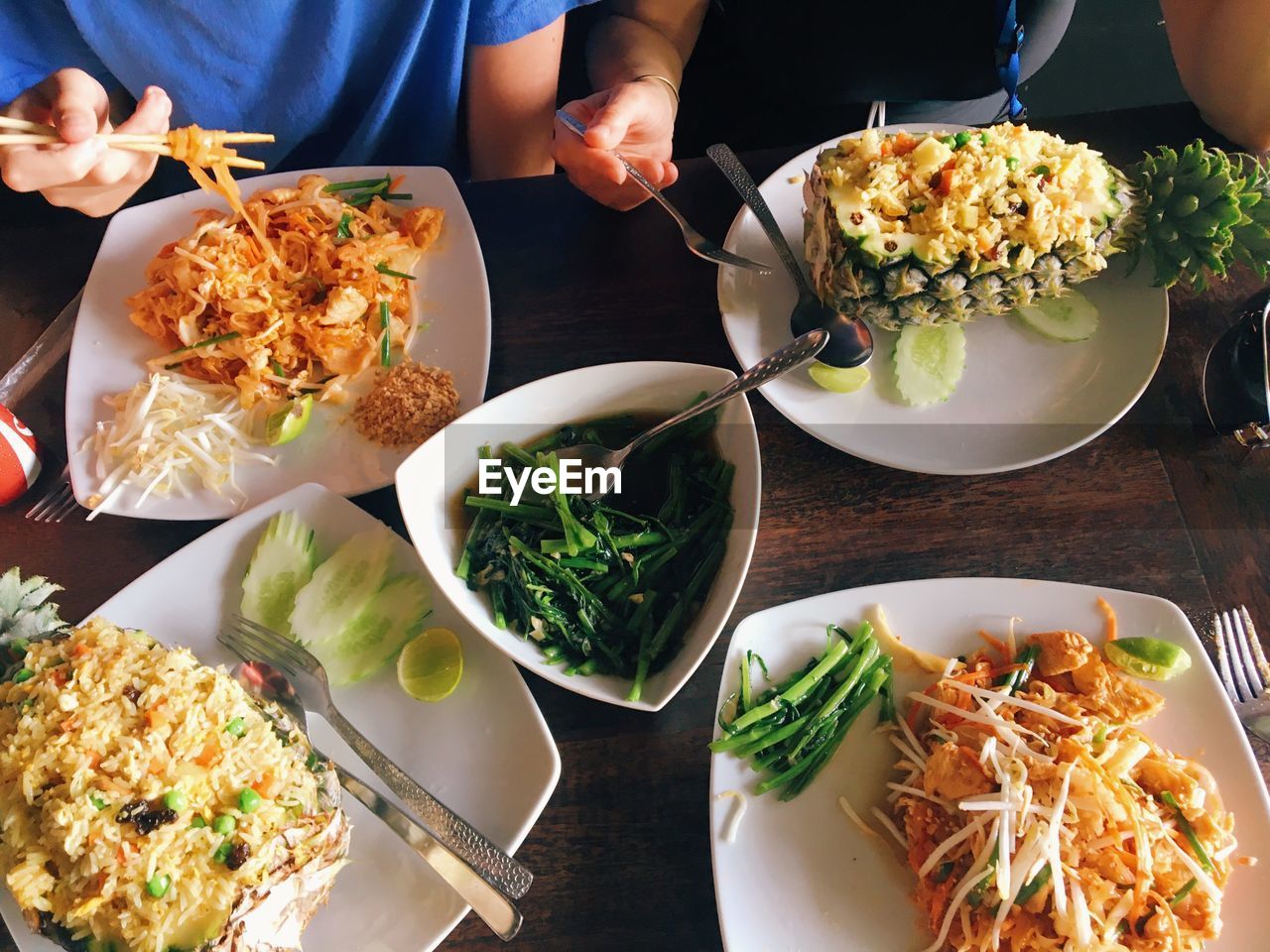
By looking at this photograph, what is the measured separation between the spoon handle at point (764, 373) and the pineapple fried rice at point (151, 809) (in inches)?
28.1

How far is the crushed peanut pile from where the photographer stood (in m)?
1.38

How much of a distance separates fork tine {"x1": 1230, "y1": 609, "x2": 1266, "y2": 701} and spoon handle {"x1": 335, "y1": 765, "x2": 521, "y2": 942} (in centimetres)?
119

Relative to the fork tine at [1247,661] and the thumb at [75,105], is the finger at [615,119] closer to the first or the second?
the thumb at [75,105]

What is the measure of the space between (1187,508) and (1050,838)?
71 centimetres

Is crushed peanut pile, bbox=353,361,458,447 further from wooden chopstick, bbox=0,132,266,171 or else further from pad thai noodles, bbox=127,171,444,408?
wooden chopstick, bbox=0,132,266,171

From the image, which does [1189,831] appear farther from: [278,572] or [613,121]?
[613,121]

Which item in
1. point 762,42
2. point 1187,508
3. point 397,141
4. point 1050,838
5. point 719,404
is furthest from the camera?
point 762,42

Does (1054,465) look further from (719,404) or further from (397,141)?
(397,141)

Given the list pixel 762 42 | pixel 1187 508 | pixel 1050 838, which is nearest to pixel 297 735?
pixel 1050 838

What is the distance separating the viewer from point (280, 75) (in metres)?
1.63

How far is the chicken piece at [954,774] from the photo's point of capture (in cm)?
109

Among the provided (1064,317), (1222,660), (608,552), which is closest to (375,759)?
(608,552)

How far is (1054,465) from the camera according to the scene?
4.70ft

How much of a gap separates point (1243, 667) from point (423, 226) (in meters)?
1.67
